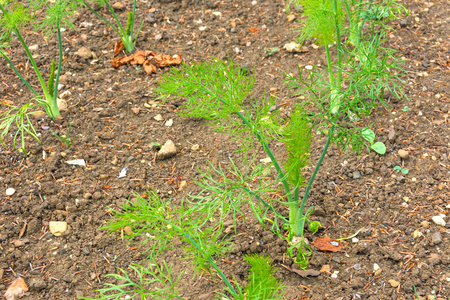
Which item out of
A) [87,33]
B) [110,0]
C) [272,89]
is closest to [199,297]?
[272,89]

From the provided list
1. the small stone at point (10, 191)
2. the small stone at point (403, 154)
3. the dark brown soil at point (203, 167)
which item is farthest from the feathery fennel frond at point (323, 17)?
the small stone at point (10, 191)

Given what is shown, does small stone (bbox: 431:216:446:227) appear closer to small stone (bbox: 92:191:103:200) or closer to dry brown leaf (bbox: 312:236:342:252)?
dry brown leaf (bbox: 312:236:342:252)

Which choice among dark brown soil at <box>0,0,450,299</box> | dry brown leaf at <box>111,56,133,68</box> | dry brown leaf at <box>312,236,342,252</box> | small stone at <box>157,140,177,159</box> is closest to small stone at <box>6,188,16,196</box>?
dark brown soil at <box>0,0,450,299</box>

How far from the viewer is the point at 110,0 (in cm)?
385

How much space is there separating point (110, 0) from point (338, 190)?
8.94 ft

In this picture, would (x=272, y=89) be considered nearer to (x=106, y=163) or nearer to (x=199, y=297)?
(x=106, y=163)

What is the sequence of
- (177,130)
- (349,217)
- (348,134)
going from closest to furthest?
1. (348,134)
2. (349,217)
3. (177,130)

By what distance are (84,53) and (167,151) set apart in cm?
126

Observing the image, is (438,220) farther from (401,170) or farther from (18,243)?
(18,243)

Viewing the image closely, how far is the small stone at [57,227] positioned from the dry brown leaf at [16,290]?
301 mm

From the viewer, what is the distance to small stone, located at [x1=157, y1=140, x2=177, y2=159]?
2.69 m

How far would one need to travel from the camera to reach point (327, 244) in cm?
224

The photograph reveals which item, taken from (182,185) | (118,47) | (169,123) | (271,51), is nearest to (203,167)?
(182,185)

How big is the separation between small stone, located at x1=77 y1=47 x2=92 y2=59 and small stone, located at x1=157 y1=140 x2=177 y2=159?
1.16m
